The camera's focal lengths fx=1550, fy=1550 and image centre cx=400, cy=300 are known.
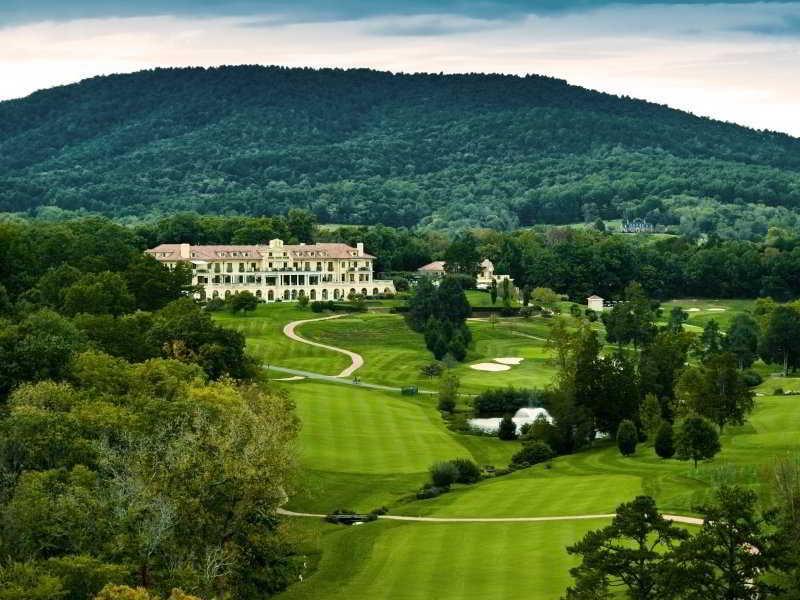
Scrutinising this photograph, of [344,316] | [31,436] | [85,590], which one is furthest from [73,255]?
[85,590]

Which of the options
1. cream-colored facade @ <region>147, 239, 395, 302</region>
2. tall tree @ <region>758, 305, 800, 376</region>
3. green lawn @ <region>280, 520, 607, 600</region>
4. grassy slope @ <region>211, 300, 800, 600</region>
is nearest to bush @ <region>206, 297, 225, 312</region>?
cream-colored facade @ <region>147, 239, 395, 302</region>

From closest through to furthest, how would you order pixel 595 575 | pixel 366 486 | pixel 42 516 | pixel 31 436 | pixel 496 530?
pixel 595 575 < pixel 42 516 < pixel 31 436 < pixel 496 530 < pixel 366 486

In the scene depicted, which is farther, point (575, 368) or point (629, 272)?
point (629, 272)

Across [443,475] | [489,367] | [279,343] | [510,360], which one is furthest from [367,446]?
[510,360]

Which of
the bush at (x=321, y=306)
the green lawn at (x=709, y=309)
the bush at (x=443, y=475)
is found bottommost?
the bush at (x=443, y=475)

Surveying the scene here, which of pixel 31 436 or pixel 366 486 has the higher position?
pixel 31 436

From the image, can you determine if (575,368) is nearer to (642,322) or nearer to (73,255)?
(642,322)

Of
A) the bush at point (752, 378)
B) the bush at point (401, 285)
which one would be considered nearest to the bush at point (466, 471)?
the bush at point (752, 378)

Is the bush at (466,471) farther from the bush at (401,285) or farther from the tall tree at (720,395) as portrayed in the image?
the bush at (401,285)
